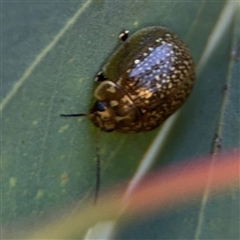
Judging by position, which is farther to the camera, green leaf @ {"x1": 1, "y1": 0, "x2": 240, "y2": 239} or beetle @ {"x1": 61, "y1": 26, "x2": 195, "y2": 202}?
beetle @ {"x1": 61, "y1": 26, "x2": 195, "y2": 202}

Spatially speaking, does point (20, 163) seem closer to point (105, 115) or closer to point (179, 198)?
point (105, 115)

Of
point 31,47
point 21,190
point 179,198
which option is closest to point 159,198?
point 179,198

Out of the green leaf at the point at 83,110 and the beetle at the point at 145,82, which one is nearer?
the green leaf at the point at 83,110

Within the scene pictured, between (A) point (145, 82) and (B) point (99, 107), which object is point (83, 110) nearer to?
(B) point (99, 107)

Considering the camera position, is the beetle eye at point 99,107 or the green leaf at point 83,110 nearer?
the green leaf at point 83,110

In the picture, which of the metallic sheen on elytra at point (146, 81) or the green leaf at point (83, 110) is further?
the metallic sheen on elytra at point (146, 81)

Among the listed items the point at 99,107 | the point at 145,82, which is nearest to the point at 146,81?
the point at 145,82
